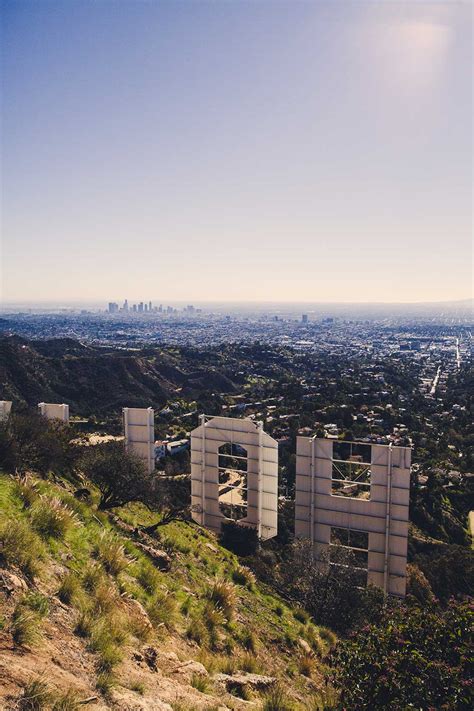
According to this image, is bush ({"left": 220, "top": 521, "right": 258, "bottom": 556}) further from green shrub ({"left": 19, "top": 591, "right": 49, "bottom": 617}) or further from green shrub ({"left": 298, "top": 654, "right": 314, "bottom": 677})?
green shrub ({"left": 19, "top": 591, "right": 49, "bottom": 617})

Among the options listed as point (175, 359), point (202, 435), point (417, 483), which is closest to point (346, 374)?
point (175, 359)

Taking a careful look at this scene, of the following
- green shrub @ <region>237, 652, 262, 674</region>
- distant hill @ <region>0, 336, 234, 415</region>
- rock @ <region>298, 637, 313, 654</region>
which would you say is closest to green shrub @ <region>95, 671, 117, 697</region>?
green shrub @ <region>237, 652, 262, 674</region>

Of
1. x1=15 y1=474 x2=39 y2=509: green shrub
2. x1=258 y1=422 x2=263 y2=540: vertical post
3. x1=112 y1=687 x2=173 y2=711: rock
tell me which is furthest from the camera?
x1=258 y1=422 x2=263 y2=540: vertical post

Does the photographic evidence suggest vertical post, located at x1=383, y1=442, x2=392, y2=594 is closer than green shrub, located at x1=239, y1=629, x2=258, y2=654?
No

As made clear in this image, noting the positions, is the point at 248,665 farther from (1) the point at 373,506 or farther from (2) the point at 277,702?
(1) the point at 373,506

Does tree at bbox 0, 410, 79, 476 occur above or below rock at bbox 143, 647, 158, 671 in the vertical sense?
above

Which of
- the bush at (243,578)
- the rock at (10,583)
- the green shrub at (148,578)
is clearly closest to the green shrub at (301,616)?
the bush at (243,578)

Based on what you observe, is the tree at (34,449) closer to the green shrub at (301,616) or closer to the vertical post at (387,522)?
the green shrub at (301,616)

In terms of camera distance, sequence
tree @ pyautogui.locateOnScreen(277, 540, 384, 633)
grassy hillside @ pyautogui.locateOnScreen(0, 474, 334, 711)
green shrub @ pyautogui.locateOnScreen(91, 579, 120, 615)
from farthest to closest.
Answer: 1. tree @ pyautogui.locateOnScreen(277, 540, 384, 633)
2. green shrub @ pyautogui.locateOnScreen(91, 579, 120, 615)
3. grassy hillside @ pyautogui.locateOnScreen(0, 474, 334, 711)
